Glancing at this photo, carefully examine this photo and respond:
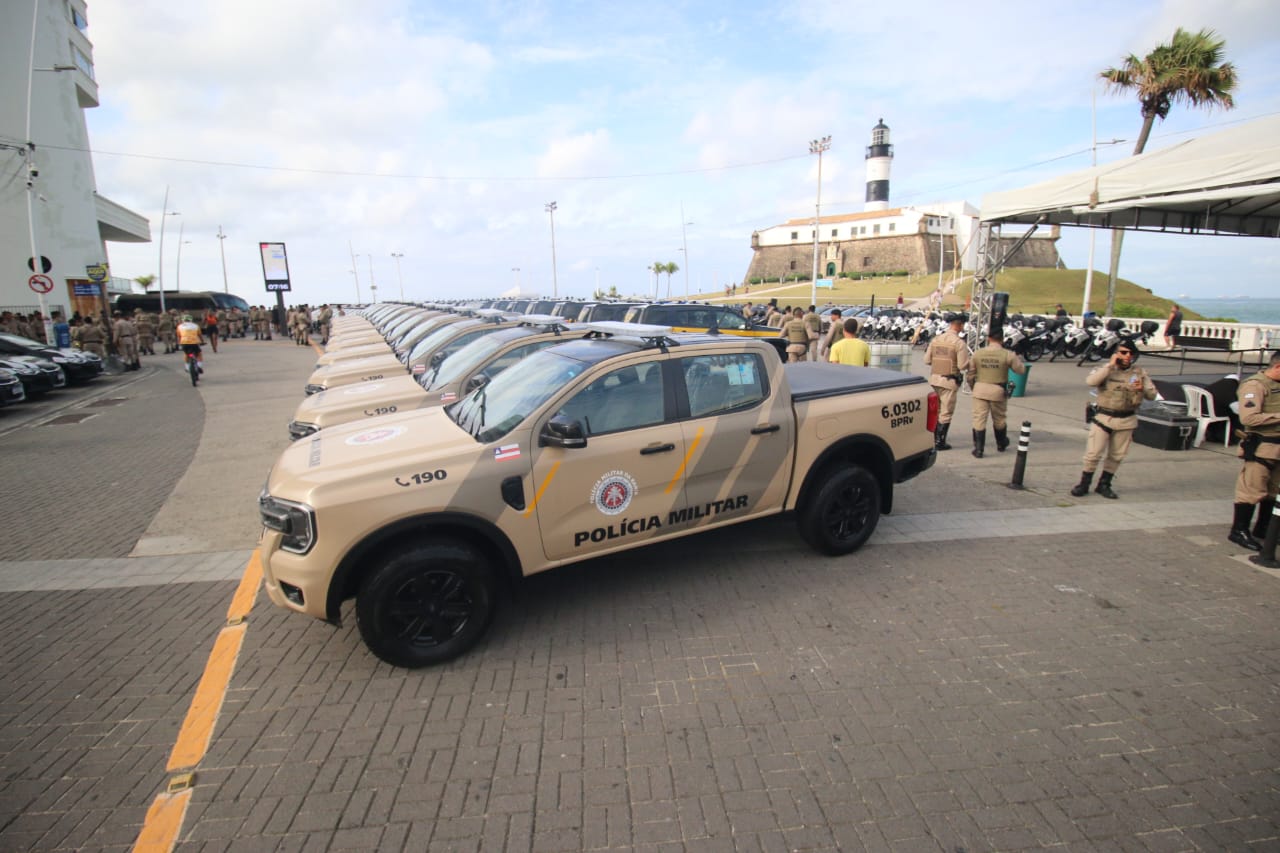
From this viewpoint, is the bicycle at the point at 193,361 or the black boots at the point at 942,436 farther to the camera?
the bicycle at the point at 193,361

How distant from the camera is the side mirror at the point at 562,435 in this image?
11.6 ft

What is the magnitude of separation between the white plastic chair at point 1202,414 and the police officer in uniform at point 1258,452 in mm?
3910

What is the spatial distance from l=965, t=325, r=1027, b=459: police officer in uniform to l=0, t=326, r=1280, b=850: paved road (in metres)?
2.85

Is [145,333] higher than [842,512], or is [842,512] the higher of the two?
[145,333]

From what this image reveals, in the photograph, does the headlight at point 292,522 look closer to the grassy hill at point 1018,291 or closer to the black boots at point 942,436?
the black boots at point 942,436

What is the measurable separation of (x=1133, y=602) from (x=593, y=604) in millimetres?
3768

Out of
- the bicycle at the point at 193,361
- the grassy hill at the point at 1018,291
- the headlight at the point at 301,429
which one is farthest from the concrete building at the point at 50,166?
the grassy hill at the point at 1018,291

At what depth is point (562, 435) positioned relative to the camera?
3.57 meters

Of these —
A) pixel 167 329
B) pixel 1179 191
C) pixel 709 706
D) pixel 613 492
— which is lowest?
pixel 709 706

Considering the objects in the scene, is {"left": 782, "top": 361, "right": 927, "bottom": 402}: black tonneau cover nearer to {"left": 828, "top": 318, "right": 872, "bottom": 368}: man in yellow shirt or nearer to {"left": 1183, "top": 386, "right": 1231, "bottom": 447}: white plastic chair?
{"left": 828, "top": 318, "right": 872, "bottom": 368}: man in yellow shirt

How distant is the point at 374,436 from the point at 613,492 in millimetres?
1598

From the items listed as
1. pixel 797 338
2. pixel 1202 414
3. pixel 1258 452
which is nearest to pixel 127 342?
pixel 797 338

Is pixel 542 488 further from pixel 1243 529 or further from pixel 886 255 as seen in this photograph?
pixel 886 255

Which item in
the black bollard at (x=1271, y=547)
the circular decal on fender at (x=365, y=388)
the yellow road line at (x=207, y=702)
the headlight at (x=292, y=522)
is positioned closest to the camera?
the yellow road line at (x=207, y=702)
